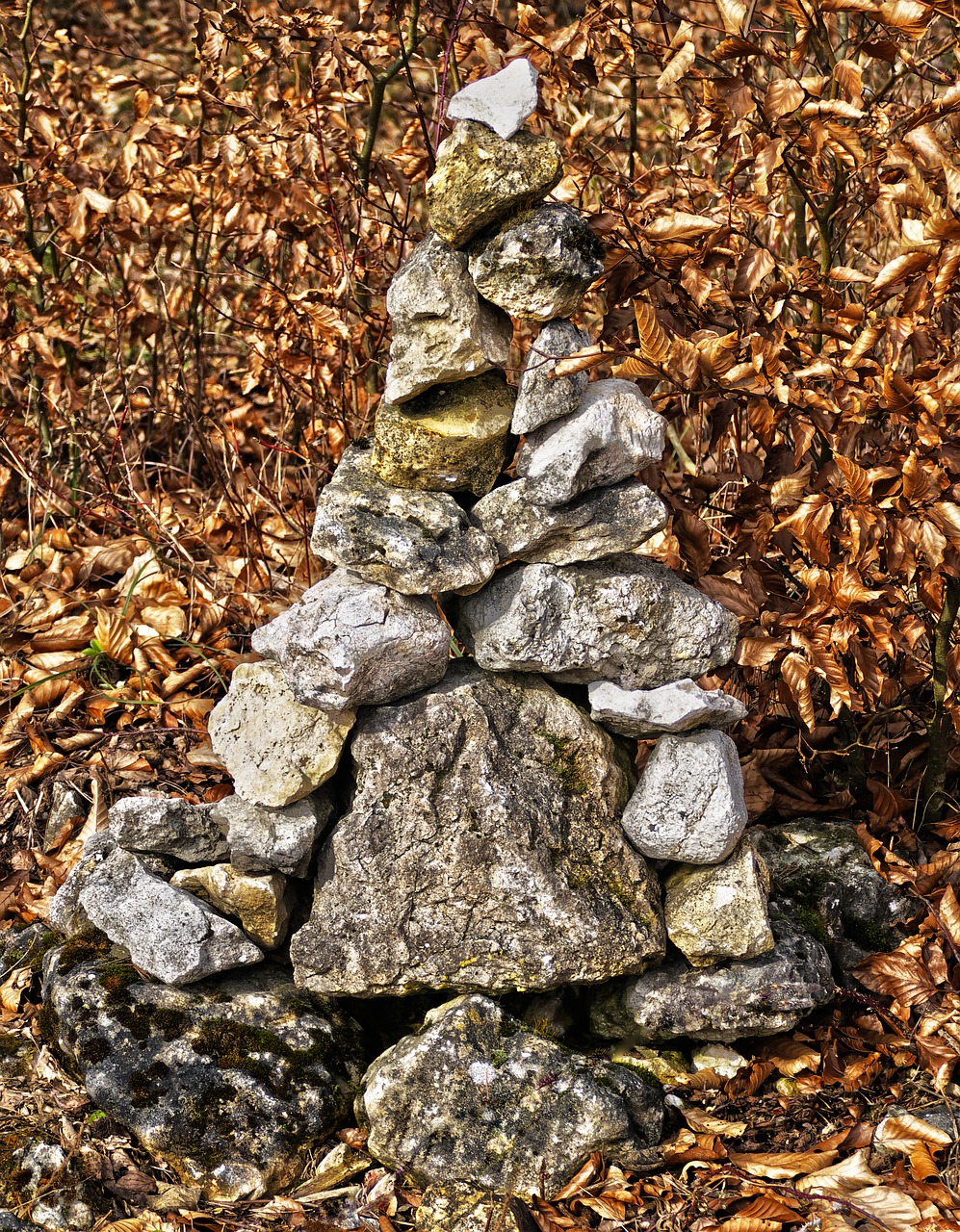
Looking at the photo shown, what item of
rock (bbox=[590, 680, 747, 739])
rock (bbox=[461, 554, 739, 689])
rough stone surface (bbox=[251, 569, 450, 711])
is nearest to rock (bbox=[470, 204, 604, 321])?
rock (bbox=[461, 554, 739, 689])

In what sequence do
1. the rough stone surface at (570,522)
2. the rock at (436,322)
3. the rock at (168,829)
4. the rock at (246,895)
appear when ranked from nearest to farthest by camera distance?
1. the rock at (436,322)
2. the rough stone surface at (570,522)
3. the rock at (246,895)
4. the rock at (168,829)

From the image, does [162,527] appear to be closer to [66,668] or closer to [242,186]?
[66,668]

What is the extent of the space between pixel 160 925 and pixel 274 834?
35cm

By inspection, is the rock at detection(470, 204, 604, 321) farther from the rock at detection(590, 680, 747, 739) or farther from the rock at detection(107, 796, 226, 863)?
the rock at detection(107, 796, 226, 863)

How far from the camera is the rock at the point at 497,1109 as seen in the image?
8.39ft

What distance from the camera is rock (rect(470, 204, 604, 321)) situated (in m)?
2.47

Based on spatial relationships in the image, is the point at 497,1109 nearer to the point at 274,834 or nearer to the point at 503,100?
the point at 274,834

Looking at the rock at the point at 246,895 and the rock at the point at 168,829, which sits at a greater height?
the rock at the point at 168,829

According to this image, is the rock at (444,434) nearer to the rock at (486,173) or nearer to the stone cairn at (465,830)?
the stone cairn at (465,830)

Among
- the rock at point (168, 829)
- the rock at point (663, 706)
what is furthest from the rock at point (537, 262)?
the rock at point (168, 829)

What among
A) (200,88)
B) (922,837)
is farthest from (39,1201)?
(200,88)

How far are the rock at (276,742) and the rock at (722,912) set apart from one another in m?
0.92

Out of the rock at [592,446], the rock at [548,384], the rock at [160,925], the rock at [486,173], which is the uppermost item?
the rock at [486,173]

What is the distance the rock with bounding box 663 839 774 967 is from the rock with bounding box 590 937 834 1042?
1.9 inches
